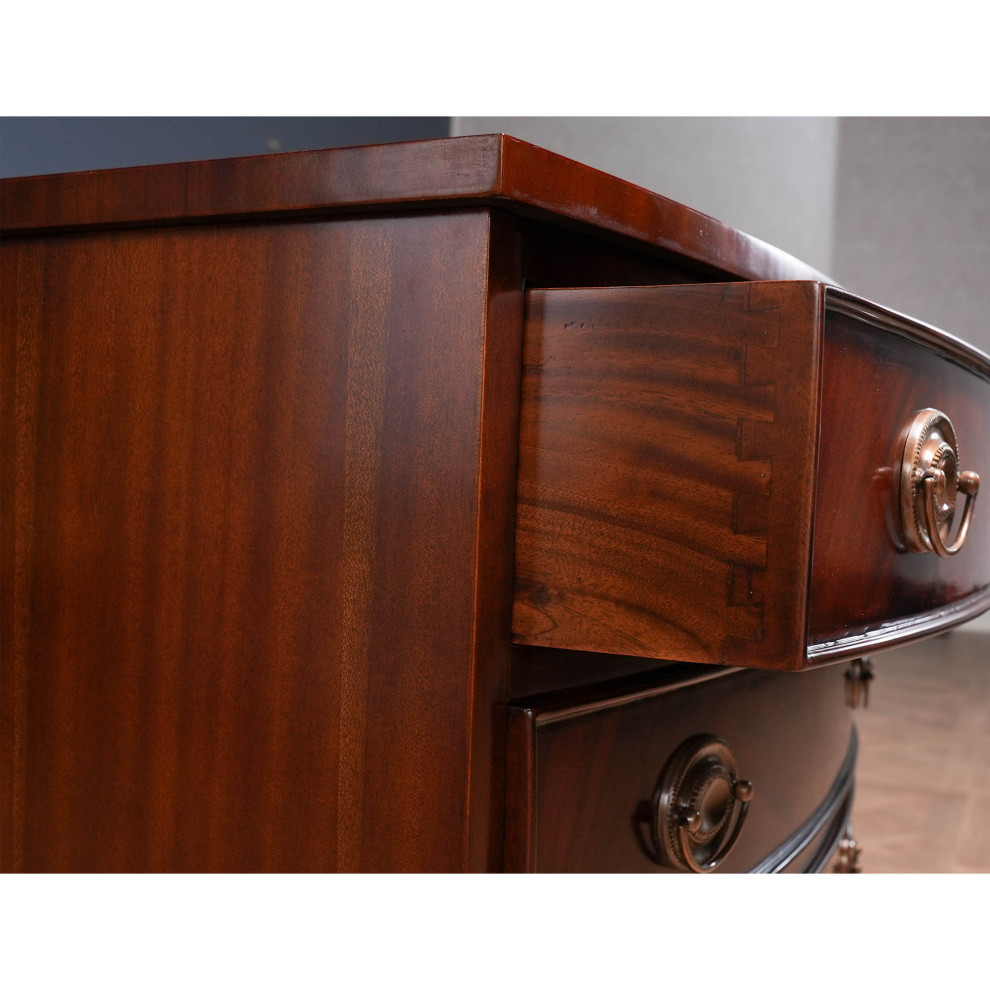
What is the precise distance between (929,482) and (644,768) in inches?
7.4

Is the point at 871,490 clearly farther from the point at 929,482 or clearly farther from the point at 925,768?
the point at 925,768

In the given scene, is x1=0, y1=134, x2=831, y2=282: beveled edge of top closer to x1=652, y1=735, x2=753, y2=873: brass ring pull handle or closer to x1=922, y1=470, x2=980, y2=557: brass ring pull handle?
x1=922, y1=470, x2=980, y2=557: brass ring pull handle

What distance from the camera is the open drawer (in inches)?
15.2

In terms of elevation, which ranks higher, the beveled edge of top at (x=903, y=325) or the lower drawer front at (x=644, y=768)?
the beveled edge of top at (x=903, y=325)

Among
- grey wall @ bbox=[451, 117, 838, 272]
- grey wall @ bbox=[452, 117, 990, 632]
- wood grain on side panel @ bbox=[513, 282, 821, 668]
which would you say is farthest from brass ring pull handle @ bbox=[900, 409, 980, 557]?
grey wall @ bbox=[452, 117, 990, 632]

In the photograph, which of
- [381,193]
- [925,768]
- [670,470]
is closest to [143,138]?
[381,193]

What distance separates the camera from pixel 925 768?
1.87 metres

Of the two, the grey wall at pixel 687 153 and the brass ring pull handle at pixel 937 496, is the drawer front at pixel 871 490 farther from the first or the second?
the grey wall at pixel 687 153

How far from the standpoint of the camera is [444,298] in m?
0.43

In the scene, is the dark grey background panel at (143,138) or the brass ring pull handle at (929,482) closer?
the brass ring pull handle at (929,482)

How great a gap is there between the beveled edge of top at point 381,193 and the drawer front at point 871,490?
0.33ft

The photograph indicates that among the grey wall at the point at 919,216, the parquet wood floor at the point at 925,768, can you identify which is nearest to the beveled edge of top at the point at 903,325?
the parquet wood floor at the point at 925,768

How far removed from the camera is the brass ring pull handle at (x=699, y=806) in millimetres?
514

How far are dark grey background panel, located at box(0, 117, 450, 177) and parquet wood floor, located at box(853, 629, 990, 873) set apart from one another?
1.16 metres
